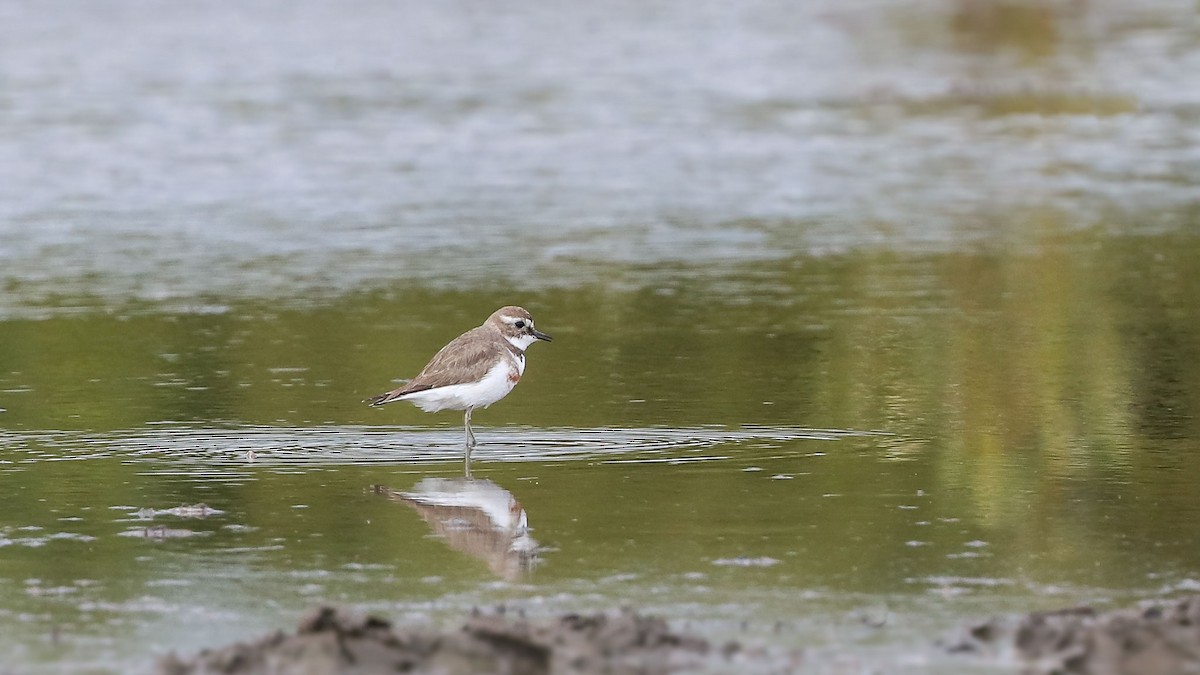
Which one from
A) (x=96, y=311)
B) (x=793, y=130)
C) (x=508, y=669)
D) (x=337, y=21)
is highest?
(x=337, y=21)

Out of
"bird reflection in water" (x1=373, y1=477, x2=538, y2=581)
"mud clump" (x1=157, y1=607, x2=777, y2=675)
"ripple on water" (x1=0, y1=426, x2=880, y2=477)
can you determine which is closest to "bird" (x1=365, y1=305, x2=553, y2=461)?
"ripple on water" (x1=0, y1=426, x2=880, y2=477)

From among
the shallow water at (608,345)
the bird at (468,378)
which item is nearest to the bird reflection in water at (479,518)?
the shallow water at (608,345)

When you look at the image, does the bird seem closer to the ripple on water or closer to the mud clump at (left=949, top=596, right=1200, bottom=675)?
the ripple on water

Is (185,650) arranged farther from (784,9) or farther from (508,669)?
(784,9)

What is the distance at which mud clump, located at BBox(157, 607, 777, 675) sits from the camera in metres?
7.18

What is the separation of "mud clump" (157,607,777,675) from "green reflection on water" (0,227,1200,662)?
0.59m

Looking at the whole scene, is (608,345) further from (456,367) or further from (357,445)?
(357,445)

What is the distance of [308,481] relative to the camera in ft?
35.0

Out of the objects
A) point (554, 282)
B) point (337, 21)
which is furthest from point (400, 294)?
point (337, 21)

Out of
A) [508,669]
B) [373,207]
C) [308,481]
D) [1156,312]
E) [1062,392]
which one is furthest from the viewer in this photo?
[373,207]

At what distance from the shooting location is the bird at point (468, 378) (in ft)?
38.1

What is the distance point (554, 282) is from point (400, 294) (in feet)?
4.38

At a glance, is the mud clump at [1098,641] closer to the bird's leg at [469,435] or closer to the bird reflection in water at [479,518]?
the bird reflection in water at [479,518]

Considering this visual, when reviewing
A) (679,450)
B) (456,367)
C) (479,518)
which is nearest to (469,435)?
(456,367)
